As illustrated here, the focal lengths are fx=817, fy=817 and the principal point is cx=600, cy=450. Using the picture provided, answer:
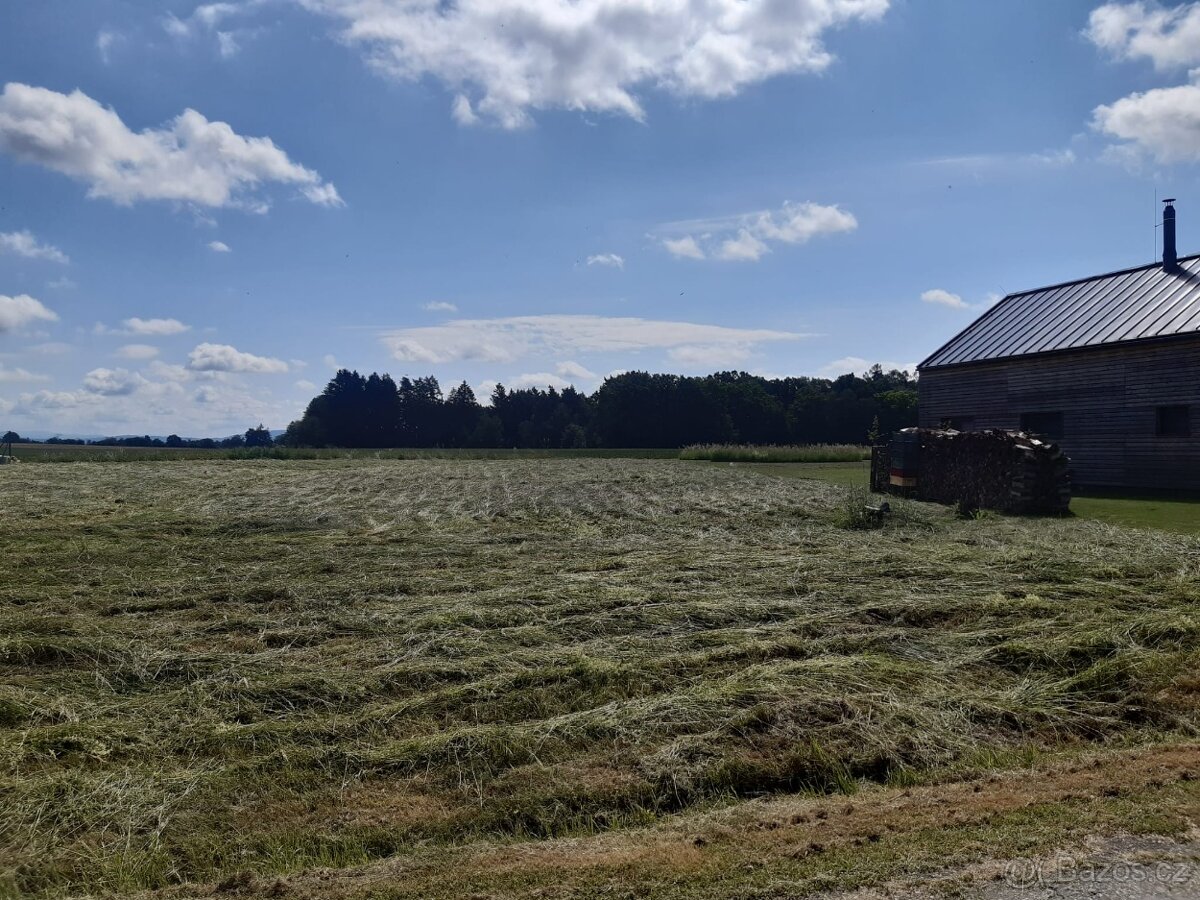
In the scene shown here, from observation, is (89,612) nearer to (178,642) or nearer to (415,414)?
(178,642)

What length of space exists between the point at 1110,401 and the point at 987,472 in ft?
22.5

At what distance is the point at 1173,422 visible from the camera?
19859 millimetres

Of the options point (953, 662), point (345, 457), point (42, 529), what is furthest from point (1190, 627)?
point (345, 457)

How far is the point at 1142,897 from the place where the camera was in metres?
2.82

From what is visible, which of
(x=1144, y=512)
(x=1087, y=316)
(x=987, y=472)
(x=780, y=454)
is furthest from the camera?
(x=780, y=454)

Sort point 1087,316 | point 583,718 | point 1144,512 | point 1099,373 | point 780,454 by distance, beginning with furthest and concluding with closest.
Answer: point 780,454
point 1087,316
point 1099,373
point 1144,512
point 583,718

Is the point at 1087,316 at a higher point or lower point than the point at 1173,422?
higher

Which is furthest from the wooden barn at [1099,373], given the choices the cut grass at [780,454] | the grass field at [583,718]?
the cut grass at [780,454]

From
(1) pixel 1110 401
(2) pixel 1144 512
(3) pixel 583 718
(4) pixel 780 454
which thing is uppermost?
(1) pixel 1110 401

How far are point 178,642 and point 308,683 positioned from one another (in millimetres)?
1702

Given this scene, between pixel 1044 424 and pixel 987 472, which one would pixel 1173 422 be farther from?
pixel 987 472

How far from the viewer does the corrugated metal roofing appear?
20.5 metres

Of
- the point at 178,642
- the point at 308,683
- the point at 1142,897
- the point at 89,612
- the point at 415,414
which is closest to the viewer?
the point at 1142,897

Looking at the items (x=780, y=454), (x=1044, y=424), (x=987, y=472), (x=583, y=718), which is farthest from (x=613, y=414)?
(x=583, y=718)
